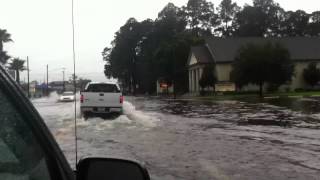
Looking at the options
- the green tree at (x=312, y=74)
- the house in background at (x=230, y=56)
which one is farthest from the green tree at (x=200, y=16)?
the green tree at (x=312, y=74)

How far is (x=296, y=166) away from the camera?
11.5 meters

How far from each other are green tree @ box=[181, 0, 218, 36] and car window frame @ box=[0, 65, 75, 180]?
12986 centimetres

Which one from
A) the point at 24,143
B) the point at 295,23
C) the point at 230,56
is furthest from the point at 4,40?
the point at 295,23

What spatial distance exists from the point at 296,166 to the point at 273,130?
879 cm

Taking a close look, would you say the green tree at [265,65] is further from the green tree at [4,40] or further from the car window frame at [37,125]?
the car window frame at [37,125]

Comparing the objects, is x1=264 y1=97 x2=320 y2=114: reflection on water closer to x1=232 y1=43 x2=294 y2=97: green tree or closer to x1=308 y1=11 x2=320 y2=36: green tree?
x1=232 y1=43 x2=294 y2=97: green tree

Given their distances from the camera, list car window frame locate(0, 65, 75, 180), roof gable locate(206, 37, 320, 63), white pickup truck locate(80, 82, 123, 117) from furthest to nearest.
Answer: roof gable locate(206, 37, 320, 63) < white pickup truck locate(80, 82, 123, 117) < car window frame locate(0, 65, 75, 180)

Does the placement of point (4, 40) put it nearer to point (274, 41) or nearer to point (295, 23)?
point (274, 41)

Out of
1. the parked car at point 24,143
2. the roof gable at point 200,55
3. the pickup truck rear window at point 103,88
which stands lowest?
the parked car at point 24,143

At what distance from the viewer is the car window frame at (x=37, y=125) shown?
2.00 m

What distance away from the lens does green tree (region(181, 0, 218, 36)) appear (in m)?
133

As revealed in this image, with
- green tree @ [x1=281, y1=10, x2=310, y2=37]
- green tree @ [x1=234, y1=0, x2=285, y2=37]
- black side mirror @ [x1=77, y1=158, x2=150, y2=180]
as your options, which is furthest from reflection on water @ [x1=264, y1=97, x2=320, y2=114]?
→ green tree @ [x1=281, y1=10, x2=310, y2=37]

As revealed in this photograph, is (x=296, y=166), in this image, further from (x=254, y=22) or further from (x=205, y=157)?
(x=254, y=22)

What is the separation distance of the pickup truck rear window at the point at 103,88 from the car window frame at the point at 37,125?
2479 cm
